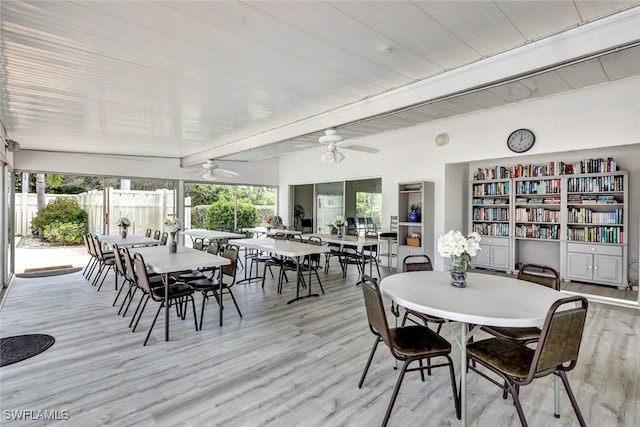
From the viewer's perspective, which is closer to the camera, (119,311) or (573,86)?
(573,86)

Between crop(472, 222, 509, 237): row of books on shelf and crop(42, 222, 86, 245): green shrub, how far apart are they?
8622mm

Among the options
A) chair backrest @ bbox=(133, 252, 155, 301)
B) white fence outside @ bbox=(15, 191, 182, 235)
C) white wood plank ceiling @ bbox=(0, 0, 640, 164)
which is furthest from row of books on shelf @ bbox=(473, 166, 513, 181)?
white fence outside @ bbox=(15, 191, 182, 235)

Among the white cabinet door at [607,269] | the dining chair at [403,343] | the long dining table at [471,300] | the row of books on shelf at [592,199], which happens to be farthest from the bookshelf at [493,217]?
the dining chair at [403,343]

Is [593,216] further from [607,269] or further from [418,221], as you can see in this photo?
[418,221]

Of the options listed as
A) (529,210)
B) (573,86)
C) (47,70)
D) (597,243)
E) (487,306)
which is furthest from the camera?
(529,210)

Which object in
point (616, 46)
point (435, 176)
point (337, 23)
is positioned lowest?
point (435, 176)

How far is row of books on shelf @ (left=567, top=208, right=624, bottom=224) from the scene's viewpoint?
5.14m

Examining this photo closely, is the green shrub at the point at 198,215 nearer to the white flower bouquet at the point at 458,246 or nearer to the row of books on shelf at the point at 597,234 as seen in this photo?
the white flower bouquet at the point at 458,246

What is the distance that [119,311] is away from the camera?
4.07m

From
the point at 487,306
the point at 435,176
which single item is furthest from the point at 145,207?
the point at 487,306

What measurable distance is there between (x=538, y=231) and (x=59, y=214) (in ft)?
31.8

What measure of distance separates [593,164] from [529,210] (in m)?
1.22

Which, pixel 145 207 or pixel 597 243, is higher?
pixel 145 207

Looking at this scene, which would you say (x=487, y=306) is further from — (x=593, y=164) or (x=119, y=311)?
(x=593, y=164)
